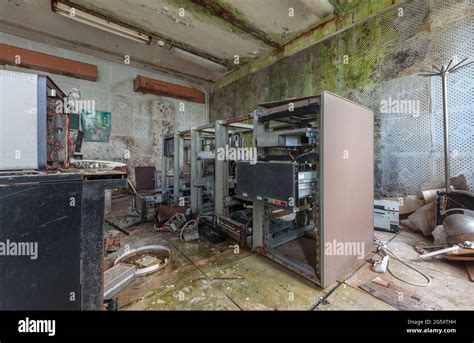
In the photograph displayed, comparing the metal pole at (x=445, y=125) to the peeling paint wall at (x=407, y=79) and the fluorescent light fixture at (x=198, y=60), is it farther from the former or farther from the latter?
the fluorescent light fixture at (x=198, y=60)

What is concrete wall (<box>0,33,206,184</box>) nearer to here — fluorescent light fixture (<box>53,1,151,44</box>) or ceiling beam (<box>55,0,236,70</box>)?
fluorescent light fixture (<box>53,1,151,44</box>)

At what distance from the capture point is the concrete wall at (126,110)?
4520 millimetres

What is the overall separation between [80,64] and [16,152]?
455 centimetres

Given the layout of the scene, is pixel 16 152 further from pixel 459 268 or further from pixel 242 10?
pixel 242 10

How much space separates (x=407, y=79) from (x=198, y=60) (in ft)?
13.2

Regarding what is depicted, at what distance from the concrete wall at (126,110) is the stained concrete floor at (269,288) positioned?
3.60 meters

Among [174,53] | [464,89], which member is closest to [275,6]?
[174,53]

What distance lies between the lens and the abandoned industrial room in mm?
1012

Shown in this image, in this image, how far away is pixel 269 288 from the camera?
5.21 ft

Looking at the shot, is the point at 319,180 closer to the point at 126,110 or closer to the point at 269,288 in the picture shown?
the point at 269,288

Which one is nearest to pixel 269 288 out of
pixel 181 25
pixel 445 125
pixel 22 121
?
pixel 22 121

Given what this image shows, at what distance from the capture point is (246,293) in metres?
1.53

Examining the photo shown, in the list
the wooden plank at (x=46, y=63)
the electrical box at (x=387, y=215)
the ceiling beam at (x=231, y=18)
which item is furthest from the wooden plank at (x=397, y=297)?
the wooden plank at (x=46, y=63)
